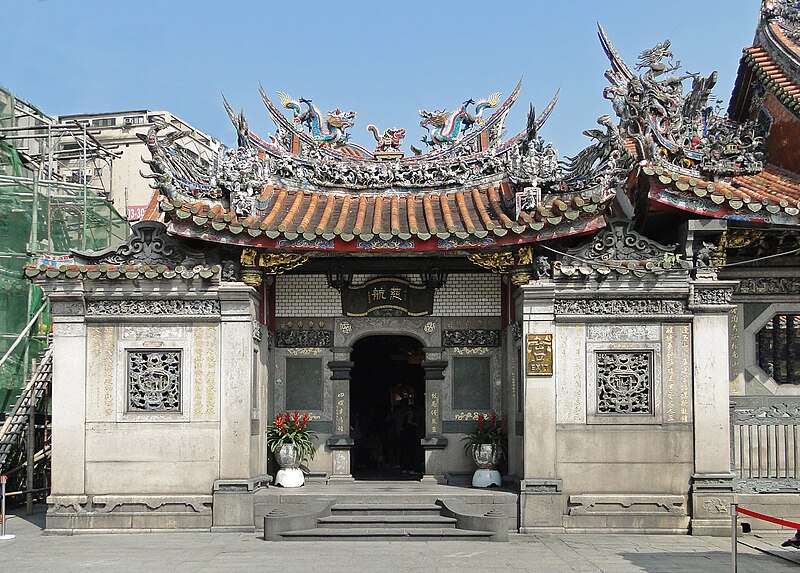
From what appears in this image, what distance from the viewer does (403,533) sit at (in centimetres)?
1235

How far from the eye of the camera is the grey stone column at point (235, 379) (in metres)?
13.0

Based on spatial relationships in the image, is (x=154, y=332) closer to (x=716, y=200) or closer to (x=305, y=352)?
(x=305, y=352)

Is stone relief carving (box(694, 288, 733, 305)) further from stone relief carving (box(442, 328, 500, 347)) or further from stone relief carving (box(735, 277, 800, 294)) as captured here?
stone relief carving (box(442, 328, 500, 347))

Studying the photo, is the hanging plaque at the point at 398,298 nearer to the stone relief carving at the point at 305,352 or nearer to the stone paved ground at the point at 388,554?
the stone relief carving at the point at 305,352

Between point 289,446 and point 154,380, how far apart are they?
2.37m

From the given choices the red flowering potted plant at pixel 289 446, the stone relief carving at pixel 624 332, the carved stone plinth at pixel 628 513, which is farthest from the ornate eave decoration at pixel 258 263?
the carved stone plinth at pixel 628 513

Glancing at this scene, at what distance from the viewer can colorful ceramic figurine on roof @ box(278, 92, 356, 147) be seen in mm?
15844

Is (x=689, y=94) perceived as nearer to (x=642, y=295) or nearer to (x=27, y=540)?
(x=642, y=295)

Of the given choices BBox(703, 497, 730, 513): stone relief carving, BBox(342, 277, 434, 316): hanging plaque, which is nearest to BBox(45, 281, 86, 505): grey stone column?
BBox(342, 277, 434, 316): hanging plaque

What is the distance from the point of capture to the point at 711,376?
1297 centimetres

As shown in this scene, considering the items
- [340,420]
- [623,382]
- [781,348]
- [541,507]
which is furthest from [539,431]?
[781,348]

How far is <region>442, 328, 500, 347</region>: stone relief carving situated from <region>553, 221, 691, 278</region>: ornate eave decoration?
95.1 inches

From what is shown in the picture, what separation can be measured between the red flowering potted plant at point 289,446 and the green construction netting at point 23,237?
546 centimetres

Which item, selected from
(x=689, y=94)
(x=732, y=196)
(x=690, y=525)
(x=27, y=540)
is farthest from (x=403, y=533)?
(x=689, y=94)
